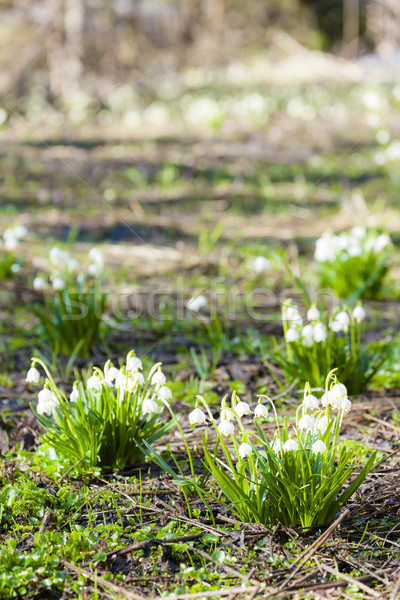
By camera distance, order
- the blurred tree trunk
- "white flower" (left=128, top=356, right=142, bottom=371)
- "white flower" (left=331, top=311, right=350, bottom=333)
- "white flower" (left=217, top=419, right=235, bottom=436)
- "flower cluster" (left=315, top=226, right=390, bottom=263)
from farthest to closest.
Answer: the blurred tree trunk < "flower cluster" (left=315, top=226, right=390, bottom=263) < "white flower" (left=331, top=311, right=350, bottom=333) < "white flower" (left=128, top=356, right=142, bottom=371) < "white flower" (left=217, top=419, right=235, bottom=436)

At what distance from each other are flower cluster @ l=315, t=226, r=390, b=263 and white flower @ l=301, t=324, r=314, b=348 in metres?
1.13

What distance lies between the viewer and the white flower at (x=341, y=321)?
2.47m

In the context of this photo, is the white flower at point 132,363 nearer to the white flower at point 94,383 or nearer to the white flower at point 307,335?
the white flower at point 94,383

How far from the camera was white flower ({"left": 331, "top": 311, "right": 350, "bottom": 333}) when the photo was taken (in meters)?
2.47

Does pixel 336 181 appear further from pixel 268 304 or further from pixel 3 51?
pixel 3 51

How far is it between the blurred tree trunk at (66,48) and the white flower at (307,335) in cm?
733

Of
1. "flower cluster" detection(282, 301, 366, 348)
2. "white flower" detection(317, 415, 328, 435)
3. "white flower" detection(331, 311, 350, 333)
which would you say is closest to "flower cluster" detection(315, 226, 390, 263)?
"flower cluster" detection(282, 301, 366, 348)

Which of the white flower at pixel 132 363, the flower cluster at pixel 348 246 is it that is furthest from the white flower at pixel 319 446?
the flower cluster at pixel 348 246

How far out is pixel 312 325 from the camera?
2682mm

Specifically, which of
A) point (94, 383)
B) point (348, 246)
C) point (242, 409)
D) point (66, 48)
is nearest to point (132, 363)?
point (94, 383)

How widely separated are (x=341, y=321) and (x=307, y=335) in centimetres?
17

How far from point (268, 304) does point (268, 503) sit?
2.34m

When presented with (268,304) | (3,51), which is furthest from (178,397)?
(3,51)

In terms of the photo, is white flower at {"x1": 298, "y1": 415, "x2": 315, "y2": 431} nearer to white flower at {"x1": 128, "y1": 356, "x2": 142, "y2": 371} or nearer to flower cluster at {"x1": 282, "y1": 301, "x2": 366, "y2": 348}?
white flower at {"x1": 128, "y1": 356, "x2": 142, "y2": 371}
